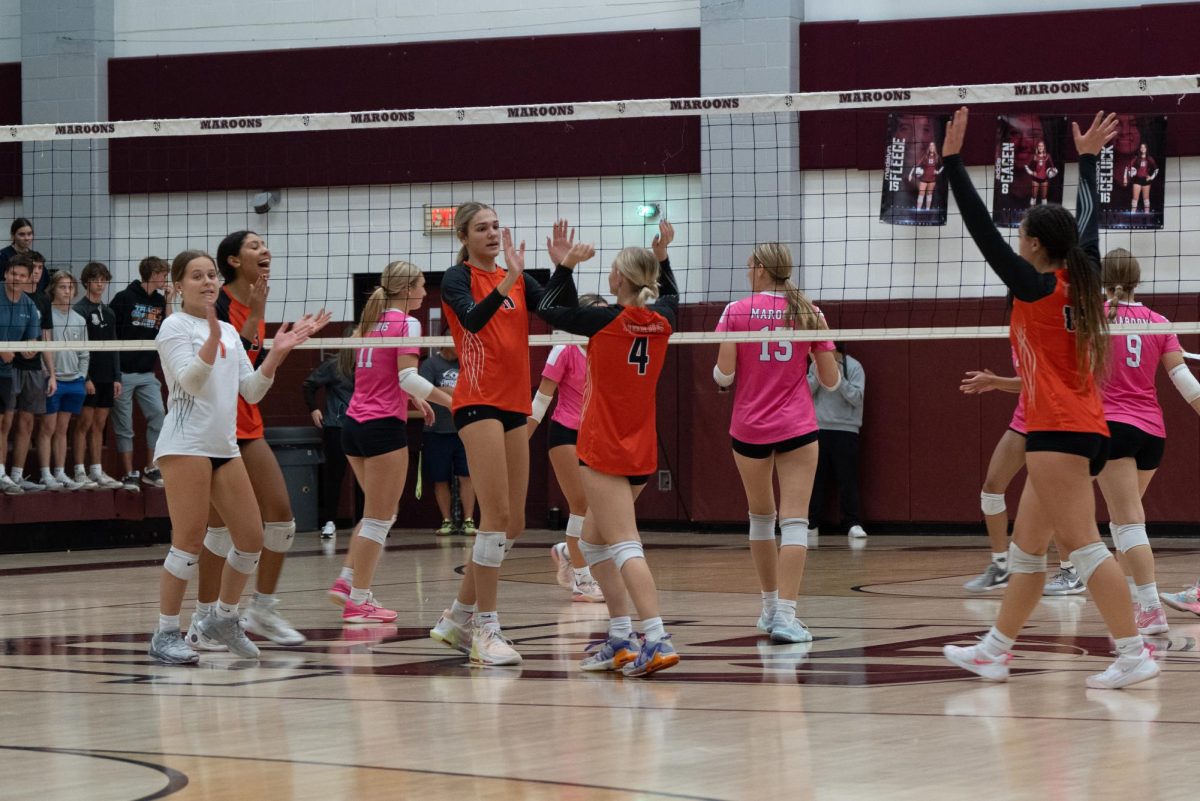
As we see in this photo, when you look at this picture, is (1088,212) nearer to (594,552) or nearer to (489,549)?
(594,552)

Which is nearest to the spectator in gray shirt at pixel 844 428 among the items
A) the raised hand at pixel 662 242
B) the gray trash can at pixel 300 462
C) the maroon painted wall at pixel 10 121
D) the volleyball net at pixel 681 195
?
the volleyball net at pixel 681 195

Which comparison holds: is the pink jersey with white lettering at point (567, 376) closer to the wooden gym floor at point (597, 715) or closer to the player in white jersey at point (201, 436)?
the wooden gym floor at point (597, 715)

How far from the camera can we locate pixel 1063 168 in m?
14.9

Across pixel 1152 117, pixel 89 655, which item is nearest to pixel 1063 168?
pixel 1152 117

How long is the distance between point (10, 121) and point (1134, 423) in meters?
13.6

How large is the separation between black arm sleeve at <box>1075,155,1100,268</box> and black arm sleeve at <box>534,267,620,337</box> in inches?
68.8

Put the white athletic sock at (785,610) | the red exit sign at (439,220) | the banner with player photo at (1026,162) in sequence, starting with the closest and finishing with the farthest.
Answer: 1. the white athletic sock at (785,610)
2. the banner with player photo at (1026,162)
3. the red exit sign at (439,220)

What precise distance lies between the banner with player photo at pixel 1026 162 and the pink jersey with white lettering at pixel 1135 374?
22.7 feet

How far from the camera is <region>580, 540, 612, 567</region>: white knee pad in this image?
6.73m

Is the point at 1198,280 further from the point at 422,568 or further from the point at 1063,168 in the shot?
the point at 422,568

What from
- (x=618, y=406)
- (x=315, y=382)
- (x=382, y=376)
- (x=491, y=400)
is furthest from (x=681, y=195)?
(x=618, y=406)

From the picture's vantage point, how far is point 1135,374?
26.0ft

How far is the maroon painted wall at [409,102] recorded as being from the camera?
16.4m

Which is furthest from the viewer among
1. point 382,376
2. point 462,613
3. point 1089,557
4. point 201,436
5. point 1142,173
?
point 1142,173
